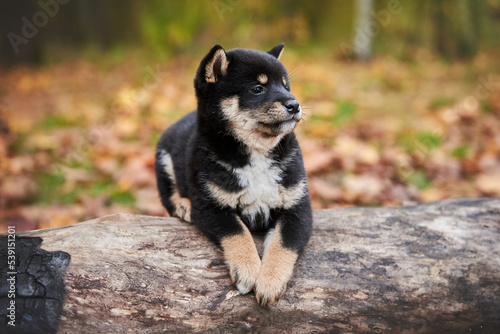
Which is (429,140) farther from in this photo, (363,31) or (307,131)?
(363,31)

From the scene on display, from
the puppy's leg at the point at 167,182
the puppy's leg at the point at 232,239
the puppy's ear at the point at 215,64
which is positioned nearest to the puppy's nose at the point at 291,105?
the puppy's ear at the point at 215,64

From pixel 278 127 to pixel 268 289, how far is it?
3.73ft

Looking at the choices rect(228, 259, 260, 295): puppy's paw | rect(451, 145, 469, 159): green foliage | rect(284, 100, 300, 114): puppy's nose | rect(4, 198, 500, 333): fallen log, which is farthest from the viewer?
rect(451, 145, 469, 159): green foliage

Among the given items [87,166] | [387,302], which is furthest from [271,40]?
[387,302]

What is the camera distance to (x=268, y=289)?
8.94 ft

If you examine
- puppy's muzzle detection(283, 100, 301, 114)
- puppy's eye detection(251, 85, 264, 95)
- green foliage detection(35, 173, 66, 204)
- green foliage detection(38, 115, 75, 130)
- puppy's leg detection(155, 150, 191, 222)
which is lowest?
green foliage detection(35, 173, 66, 204)

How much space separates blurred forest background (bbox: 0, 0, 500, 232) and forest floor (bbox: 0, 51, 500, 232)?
0.03 metres

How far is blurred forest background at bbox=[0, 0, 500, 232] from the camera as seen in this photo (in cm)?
575

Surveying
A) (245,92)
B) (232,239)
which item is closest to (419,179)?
(245,92)

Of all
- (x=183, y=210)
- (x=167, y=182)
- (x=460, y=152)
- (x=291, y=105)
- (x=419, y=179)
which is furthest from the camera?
(x=460, y=152)

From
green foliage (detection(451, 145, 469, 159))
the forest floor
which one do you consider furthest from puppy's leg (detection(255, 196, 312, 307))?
green foliage (detection(451, 145, 469, 159))

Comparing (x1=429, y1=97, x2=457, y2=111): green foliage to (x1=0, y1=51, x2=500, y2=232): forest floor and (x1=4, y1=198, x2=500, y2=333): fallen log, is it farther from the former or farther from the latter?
(x1=4, y1=198, x2=500, y2=333): fallen log

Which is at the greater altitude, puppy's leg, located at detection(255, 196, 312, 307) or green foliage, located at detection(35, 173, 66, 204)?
puppy's leg, located at detection(255, 196, 312, 307)

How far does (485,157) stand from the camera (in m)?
6.33
